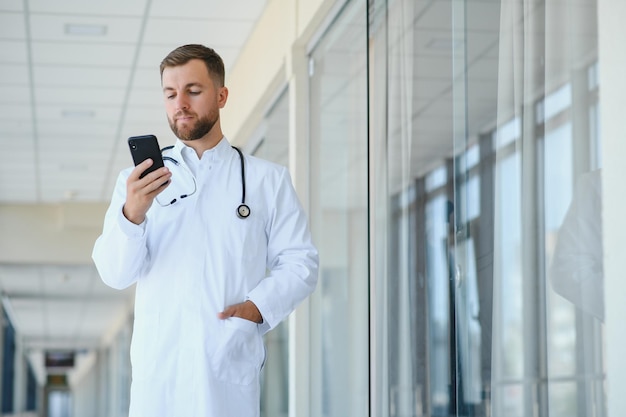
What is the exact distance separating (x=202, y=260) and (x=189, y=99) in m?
0.36

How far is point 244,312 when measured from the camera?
2246mm

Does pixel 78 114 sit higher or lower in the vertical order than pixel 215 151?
higher

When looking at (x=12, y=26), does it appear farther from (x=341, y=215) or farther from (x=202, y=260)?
(x=202, y=260)

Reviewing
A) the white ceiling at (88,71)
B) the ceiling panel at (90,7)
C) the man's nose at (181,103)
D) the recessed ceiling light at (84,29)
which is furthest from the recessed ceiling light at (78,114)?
the man's nose at (181,103)

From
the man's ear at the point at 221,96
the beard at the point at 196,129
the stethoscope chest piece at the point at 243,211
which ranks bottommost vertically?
the stethoscope chest piece at the point at 243,211

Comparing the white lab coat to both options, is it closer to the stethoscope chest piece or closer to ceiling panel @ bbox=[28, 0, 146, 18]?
the stethoscope chest piece

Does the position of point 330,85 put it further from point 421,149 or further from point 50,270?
point 50,270

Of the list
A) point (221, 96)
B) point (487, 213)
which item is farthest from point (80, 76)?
point (221, 96)

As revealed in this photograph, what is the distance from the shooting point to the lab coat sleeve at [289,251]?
236 cm

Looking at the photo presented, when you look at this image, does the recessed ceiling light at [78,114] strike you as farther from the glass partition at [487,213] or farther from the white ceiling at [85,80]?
the glass partition at [487,213]

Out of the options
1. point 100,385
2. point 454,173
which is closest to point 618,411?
point 454,173

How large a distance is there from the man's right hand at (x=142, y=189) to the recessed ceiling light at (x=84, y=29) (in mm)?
4515

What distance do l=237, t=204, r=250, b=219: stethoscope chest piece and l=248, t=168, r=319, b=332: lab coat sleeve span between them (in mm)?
87

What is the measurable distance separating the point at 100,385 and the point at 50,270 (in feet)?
61.8
